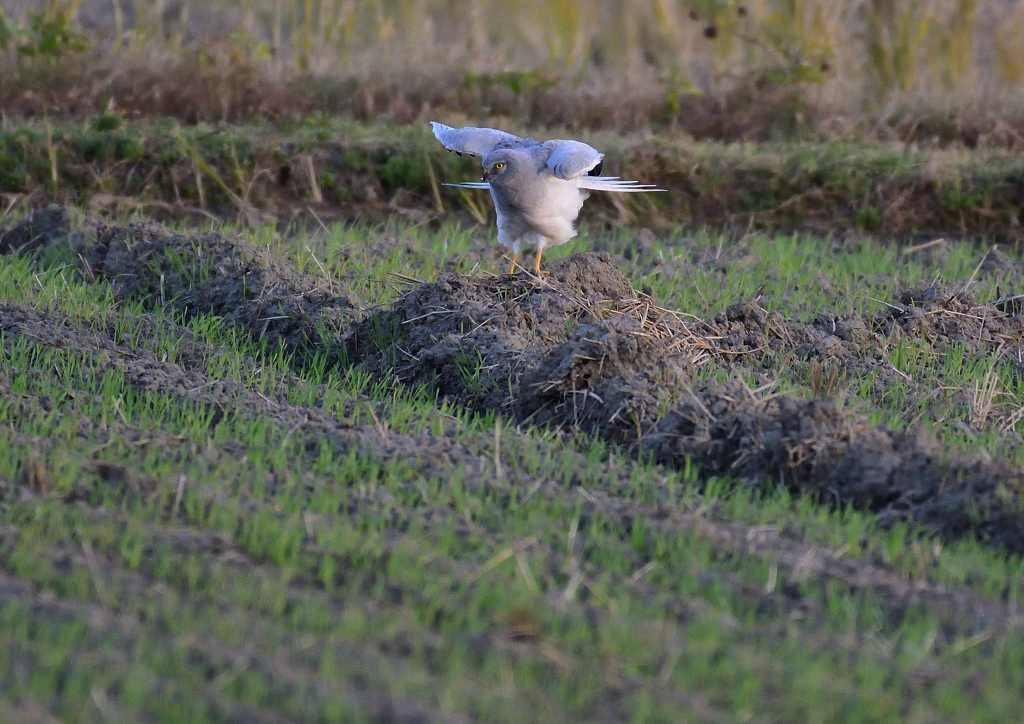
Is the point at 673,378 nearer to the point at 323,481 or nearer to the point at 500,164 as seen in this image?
the point at 500,164

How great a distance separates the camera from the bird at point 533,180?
5.28m

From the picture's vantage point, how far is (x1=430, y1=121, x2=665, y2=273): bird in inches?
208

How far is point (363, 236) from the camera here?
7.98 meters

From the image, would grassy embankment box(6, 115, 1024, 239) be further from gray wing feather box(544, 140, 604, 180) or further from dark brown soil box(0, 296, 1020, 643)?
dark brown soil box(0, 296, 1020, 643)

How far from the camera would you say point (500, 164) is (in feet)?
17.3

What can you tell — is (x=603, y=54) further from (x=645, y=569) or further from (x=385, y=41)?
(x=645, y=569)

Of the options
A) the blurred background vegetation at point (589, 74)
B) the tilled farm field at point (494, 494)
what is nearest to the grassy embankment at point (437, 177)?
the blurred background vegetation at point (589, 74)

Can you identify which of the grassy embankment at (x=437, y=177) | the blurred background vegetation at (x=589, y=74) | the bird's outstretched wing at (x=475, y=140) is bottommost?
the grassy embankment at (x=437, y=177)

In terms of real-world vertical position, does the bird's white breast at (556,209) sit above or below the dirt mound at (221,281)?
above

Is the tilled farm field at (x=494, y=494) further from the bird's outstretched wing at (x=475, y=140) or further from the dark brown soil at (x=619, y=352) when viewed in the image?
the bird's outstretched wing at (x=475, y=140)

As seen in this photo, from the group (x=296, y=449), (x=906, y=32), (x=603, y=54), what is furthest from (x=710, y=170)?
(x=296, y=449)

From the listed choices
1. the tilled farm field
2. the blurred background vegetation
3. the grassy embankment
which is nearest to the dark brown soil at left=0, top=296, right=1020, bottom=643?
the tilled farm field

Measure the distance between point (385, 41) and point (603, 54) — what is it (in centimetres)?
321

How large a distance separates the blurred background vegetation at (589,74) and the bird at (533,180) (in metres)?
4.71
